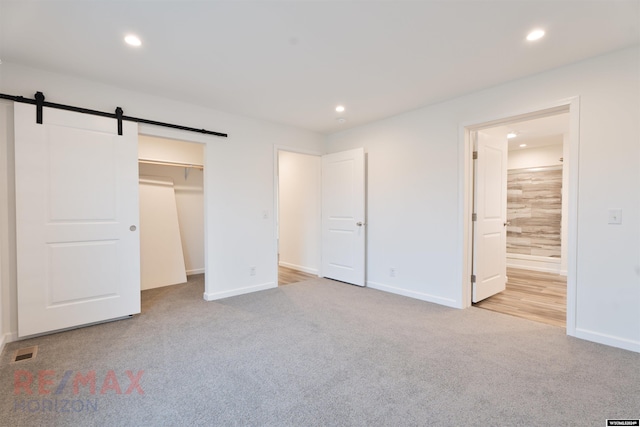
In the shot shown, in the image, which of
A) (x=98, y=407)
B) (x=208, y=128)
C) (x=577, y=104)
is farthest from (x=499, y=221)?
(x=98, y=407)

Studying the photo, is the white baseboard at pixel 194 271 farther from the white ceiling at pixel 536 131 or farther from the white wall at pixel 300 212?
the white ceiling at pixel 536 131

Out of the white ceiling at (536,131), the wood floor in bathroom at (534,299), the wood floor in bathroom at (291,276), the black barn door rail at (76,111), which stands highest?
the white ceiling at (536,131)

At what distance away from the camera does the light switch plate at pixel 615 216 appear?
2395 millimetres

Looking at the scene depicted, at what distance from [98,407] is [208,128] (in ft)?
9.90

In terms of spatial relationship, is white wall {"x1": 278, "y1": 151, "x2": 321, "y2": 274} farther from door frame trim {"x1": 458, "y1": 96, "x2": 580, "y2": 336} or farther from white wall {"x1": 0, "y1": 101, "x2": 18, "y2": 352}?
white wall {"x1": 0, "y1": 101, "x2": 18, "y2": 352}

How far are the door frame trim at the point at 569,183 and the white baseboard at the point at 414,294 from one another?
12 cm

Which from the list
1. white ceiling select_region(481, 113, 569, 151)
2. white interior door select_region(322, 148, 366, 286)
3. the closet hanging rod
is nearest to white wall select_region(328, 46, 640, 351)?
white interior door select_region(322, 148, 366, 286)

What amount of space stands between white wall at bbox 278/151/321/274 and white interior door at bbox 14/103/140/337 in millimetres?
2774

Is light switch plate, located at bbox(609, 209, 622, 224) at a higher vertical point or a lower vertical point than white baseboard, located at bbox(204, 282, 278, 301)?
higher

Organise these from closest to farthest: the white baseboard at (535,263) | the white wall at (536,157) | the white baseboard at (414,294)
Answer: the white baseboard at (414,294), the white baseboard at (535,263), the white wall at (536,157)

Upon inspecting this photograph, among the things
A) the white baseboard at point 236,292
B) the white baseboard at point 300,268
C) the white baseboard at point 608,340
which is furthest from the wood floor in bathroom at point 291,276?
the white baseboard at point 608,340

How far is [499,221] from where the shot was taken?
3.90 metres

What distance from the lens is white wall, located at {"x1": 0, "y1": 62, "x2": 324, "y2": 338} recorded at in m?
3.15

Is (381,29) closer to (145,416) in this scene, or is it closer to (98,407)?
(145,416)
